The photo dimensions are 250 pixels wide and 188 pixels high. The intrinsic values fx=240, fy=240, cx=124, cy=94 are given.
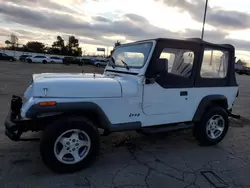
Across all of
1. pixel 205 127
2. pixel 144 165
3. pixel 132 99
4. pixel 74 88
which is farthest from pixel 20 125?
pixel 205 127

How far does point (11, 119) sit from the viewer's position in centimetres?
367

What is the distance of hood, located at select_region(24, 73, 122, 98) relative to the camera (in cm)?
336

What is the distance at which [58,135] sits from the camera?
3406mm

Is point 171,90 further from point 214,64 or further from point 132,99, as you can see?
point 214,64

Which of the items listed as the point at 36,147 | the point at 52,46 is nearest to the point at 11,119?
the point at 36,147

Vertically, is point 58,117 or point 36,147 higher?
point 58,117

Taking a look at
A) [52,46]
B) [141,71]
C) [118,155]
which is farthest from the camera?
[52,46]

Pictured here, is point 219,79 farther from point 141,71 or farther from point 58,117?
point 58,117

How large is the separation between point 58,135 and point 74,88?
706mm

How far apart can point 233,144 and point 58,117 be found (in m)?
3.76

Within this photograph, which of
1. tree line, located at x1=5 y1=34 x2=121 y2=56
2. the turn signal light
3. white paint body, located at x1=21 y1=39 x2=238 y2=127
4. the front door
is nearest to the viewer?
the turn signal light

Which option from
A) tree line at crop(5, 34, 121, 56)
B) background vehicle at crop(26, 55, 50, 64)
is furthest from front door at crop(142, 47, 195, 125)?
tree line at crop(5, 34, 121, 56)

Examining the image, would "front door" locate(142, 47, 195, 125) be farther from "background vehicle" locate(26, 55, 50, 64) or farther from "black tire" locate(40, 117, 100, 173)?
"background vehicle" locate(26, 55, 50, 64)

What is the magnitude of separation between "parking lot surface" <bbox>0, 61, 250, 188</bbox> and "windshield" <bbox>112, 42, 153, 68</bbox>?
5.32 ft
